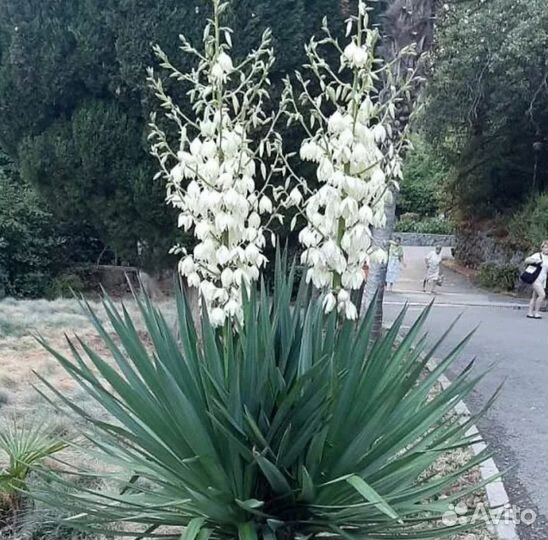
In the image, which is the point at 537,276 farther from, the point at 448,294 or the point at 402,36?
the point at 402,36

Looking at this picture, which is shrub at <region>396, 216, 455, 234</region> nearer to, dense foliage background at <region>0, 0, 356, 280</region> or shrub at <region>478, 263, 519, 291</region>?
shrub at <region>478, 263, 519, 291</region>

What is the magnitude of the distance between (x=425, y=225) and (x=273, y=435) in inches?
1095

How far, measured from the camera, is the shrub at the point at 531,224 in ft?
50.4

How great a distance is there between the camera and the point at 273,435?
248 centimetres

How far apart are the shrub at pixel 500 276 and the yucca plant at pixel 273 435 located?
14.6 m

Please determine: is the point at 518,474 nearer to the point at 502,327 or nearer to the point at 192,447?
the point at 192,447

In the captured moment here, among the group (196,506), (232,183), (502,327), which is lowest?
(502,327)

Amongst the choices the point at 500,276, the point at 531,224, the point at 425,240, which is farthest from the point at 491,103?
the point at 425,240

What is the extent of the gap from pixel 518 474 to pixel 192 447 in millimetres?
2658

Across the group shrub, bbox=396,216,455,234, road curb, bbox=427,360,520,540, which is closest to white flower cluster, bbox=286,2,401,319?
road curb, bbox=427,360,520,540

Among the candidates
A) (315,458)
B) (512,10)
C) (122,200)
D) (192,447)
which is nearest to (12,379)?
(122,200)

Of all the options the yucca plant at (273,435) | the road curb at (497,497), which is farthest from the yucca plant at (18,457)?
the road curb at (497,497)

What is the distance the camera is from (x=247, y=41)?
21.3 ft

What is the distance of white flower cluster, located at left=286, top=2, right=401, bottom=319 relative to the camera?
2621mm
